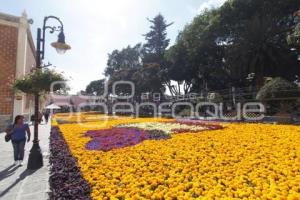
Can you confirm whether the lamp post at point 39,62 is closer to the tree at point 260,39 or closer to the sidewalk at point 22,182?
the sidewalk at point 22,182

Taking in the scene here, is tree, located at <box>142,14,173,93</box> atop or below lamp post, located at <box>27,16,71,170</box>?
atop

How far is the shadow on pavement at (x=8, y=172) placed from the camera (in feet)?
23.5

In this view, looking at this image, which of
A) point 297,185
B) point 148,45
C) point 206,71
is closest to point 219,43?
point 206,71

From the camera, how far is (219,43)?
36.7 meters

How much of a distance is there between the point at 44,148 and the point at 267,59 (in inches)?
1001

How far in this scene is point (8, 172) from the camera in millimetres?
7598

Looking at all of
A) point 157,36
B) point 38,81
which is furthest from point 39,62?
point 157,36

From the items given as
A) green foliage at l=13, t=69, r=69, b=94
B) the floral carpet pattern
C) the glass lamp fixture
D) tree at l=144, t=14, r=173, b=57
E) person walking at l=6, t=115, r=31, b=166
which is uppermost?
tree at l=144, t=14, r=173, b=57

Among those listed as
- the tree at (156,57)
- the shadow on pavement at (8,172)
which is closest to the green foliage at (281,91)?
the shadow on pavement at (8,172)

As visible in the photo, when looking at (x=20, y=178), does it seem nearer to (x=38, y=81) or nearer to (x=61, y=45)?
(x=38, y=81)

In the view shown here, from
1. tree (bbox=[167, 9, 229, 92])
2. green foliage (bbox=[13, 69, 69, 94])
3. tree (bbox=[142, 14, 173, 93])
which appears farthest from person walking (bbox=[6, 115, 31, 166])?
tree (bbox=[142, 14, 173, 93])

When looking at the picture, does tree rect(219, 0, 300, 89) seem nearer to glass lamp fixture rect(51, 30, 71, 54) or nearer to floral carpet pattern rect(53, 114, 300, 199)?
floral carpet pattern rect(53, 114, 300, 199)

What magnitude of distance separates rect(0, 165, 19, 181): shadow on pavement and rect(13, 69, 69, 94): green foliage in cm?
216

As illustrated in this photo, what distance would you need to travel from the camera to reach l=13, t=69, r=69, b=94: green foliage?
26.6 feet
